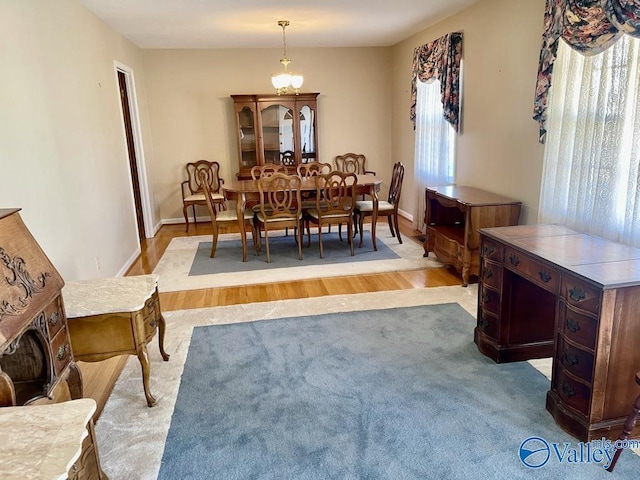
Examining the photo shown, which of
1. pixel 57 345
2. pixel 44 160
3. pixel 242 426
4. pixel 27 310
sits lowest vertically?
pixel 242 426

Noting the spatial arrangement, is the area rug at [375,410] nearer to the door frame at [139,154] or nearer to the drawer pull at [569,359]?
the drawer pull at [569,359]

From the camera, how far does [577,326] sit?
1.93 metres

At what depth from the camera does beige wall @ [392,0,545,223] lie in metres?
3.54

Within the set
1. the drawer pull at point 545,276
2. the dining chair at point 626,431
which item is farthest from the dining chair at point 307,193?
the dining chair at point 626,431

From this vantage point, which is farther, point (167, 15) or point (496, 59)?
point (167, 15)

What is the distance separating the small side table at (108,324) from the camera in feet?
7.06

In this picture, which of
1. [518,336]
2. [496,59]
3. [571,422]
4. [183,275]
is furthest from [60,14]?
[571,422]

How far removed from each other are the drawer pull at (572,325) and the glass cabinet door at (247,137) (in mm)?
5158

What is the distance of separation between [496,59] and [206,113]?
4050mm

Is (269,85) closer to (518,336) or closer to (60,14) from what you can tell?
(60,14)

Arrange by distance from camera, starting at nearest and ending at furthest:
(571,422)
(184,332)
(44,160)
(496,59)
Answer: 1. (571,422)
2. (44,160)
3. (184,332)
4. (496,59)

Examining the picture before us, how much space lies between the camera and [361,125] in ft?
22.4

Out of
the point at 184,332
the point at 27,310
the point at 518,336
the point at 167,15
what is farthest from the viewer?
the point at 167,15

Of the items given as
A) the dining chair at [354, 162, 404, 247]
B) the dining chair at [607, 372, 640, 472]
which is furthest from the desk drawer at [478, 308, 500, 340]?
the dining chair at [354, 162, 404, 247]
